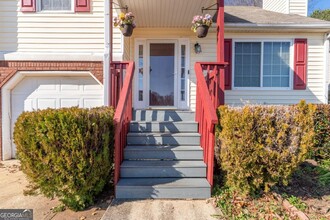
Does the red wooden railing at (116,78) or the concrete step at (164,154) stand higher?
the red wooden railing at (116,78)

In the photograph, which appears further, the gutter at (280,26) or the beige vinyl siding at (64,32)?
the gutter at (280,26)

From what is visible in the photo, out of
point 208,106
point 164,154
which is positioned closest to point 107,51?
point 164,154

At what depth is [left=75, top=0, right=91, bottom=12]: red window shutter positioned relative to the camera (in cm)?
526

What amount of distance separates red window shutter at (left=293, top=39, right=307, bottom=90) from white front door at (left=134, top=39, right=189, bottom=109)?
10.1ft

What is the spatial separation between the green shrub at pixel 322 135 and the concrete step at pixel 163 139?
2.61m

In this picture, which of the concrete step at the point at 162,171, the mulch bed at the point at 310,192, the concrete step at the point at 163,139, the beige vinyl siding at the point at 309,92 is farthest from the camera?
the beige vinyl siding at the point at 309,92

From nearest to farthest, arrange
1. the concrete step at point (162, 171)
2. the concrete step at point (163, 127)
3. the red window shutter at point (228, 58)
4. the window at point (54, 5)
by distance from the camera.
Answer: the concrete step at point (162, 171) < the concrete step at point (163, 127) < the window at point (54, 5) < the red window shutter at point (228, 58)

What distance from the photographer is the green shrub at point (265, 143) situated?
305 centimetres

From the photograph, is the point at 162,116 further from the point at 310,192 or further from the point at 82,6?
the point at 82,6

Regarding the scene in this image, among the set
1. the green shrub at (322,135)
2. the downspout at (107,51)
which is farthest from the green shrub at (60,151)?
the green shrub at (322,135)

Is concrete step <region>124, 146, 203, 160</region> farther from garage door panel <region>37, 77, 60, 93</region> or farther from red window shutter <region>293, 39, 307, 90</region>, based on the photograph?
red window shutter <region>293, 39, 307, 90</region>

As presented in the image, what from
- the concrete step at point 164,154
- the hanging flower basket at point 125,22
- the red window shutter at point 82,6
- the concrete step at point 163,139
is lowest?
the concrete step at point 164,154

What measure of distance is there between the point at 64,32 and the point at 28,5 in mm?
984

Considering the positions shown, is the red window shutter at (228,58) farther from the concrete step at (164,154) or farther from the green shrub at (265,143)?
the green shrub at (265,143)
